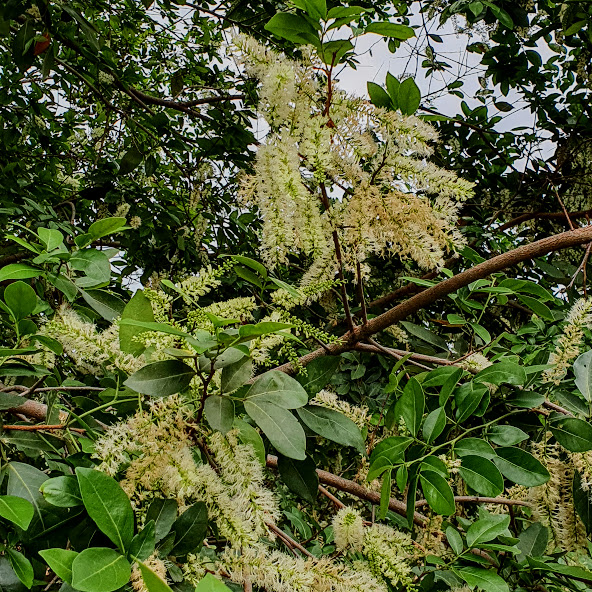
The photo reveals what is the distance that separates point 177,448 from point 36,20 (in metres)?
1.80

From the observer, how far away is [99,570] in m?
0.50

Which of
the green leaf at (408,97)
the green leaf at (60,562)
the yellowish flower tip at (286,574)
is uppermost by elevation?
the green leaf at (408,97)

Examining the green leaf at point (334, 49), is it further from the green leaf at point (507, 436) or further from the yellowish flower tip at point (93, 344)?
the green leaf at point (507, 436)

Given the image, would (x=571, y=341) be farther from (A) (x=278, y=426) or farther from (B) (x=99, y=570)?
(B) (x=99, y=570)

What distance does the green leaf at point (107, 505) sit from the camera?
53 cm

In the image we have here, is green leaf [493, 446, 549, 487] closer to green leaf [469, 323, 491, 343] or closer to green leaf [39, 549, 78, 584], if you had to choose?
green leaf [469, 323, 491, 343]

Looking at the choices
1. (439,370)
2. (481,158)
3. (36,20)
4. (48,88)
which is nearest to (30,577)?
(439,370)

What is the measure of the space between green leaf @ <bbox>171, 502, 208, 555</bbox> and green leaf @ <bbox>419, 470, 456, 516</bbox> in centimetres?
28

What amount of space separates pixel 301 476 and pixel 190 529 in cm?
22

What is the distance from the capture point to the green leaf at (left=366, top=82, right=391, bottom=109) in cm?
80

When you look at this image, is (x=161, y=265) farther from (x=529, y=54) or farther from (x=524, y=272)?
(x=529, y=54)

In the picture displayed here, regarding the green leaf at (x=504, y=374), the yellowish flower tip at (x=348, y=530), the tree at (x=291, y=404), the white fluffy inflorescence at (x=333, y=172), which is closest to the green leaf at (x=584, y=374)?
the tree at (x=291, y=404)

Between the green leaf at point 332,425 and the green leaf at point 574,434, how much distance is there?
0.30 metres

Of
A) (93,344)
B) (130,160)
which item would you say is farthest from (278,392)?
(130,160)
